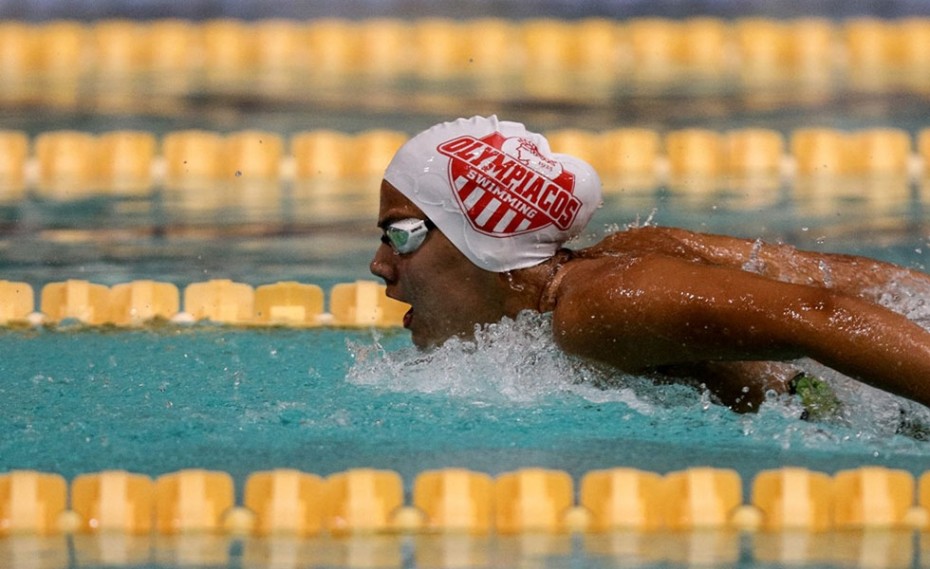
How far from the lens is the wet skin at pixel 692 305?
2572 mm

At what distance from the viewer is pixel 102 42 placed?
8156mm

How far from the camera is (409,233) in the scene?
314 cm

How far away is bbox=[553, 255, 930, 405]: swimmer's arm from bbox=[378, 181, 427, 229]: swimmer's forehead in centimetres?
43

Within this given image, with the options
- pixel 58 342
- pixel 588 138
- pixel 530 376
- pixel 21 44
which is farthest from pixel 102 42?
pixel 530 376

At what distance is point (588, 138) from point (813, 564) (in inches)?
149

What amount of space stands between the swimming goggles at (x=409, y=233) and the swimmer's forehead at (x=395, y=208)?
2 centimetres

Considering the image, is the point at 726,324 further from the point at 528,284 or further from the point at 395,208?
the point at 395,208

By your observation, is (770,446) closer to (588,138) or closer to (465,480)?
(465,480)

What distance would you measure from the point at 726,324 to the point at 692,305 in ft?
0.23

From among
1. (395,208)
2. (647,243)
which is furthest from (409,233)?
(647,243)

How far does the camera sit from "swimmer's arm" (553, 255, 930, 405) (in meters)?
2.56

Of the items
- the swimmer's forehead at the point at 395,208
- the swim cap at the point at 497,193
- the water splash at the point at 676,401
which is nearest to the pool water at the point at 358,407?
the water splash at the point at 676,401

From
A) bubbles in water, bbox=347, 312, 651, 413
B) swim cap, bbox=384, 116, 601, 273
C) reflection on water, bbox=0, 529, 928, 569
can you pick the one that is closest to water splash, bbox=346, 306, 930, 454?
bubbles in water, bbox=347, 312, 651, 413

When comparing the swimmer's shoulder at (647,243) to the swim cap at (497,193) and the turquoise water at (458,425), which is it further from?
the turquoise water at (458,425)
